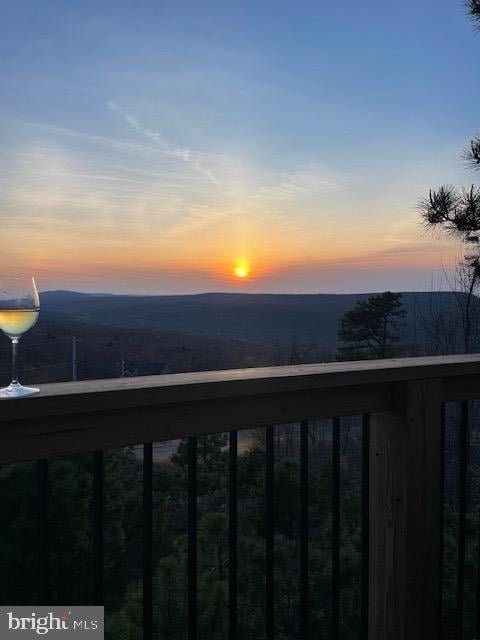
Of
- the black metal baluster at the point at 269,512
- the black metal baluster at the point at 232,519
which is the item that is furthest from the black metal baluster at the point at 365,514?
the black metal baluster at the point at 232,519

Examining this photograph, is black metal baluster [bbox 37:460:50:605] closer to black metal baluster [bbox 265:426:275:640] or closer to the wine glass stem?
the wine glass stem

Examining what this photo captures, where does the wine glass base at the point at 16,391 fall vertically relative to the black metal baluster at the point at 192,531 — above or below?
above

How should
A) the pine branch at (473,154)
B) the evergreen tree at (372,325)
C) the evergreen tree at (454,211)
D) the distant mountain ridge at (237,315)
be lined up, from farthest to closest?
1. the distant mountain ridge at (237,315)
2. the evergreen tree at (372,325)
3. the evergreen tree at (454,211)
4. the pine branch at (473,154)

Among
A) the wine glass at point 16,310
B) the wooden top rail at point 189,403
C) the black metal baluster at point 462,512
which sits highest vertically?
the wine glass at point 16,310

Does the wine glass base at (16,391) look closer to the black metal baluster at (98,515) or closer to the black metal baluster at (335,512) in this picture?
the black metal baluster at (98,515)

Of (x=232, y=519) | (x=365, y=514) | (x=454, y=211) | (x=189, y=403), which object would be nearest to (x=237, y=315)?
(x=454, y=211)

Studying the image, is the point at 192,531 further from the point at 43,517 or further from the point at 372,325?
the point at 372,325
